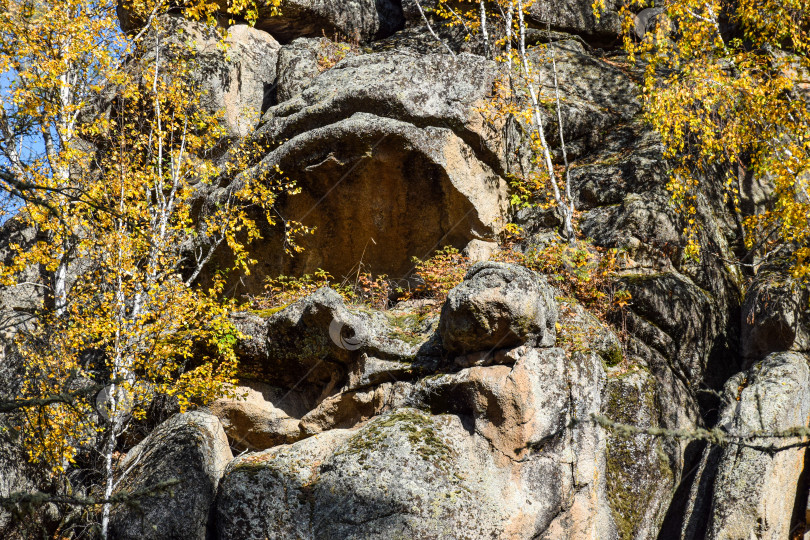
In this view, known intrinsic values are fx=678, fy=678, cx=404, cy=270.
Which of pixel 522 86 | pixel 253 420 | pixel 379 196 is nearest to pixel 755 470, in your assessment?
pixel 253 420

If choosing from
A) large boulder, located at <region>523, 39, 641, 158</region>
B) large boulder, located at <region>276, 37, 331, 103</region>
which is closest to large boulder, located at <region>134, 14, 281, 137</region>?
large boulder, located at <region>276, 37, 331, 103</region>

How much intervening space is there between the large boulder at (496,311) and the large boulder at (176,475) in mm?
3531

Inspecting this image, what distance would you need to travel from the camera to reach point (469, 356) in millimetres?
8750

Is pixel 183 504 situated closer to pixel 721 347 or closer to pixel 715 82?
pixel 721 347

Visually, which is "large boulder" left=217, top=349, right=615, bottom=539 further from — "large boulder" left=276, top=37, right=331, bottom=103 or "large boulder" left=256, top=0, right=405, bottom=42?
"large boulder" left=256, top=0, right=405, bottom=42

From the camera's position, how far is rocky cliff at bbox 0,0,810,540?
7.98m

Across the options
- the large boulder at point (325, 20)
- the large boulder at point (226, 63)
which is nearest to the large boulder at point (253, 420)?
the large boulder at point (226, 63)

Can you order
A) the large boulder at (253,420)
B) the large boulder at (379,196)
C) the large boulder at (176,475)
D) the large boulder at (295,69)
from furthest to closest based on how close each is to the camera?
the large boulder at (295,69), the large boulder at (379,196), the large boulder at (253,420), the large boulder at (176,475)

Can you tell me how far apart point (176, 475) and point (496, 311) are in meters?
4.55

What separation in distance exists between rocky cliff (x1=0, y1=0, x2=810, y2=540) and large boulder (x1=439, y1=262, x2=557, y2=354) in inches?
1.1

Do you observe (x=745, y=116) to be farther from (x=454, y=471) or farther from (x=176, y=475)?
(x=176, y=475)

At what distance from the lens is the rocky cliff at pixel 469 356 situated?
314 inches

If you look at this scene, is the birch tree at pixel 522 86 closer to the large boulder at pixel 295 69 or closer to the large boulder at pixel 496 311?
the large boulder at pixel 295 69

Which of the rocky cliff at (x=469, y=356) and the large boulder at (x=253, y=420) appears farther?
the large boulder at (x=253, y=420)
